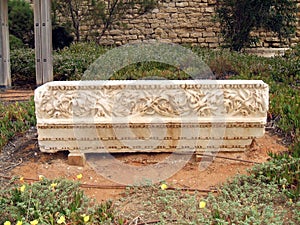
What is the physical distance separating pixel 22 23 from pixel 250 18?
547 cm

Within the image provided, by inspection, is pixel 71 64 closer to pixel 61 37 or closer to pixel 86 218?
pixel 61 37

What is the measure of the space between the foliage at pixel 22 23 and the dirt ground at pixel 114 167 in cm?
714

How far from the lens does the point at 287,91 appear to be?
16.9 ft

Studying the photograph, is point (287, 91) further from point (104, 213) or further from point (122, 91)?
point (104, 213)

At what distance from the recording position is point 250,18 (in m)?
9.17

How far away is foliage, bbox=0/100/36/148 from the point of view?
13.3 ft

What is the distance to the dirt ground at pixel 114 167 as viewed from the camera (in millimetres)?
3197

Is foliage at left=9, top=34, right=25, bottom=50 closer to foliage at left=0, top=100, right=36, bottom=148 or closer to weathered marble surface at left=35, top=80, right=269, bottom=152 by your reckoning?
foliage at left=0, top=100, right=36, bottom=148

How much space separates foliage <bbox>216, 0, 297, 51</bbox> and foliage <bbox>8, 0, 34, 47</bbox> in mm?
4596

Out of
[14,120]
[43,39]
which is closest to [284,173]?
[14,120]

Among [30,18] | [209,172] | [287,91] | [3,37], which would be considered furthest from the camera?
[30,18]

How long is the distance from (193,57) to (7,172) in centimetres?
475

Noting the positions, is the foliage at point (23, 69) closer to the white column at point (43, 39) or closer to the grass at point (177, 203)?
the white column at point (43, 39)

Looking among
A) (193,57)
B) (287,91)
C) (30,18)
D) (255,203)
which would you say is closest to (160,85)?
(255,203)
